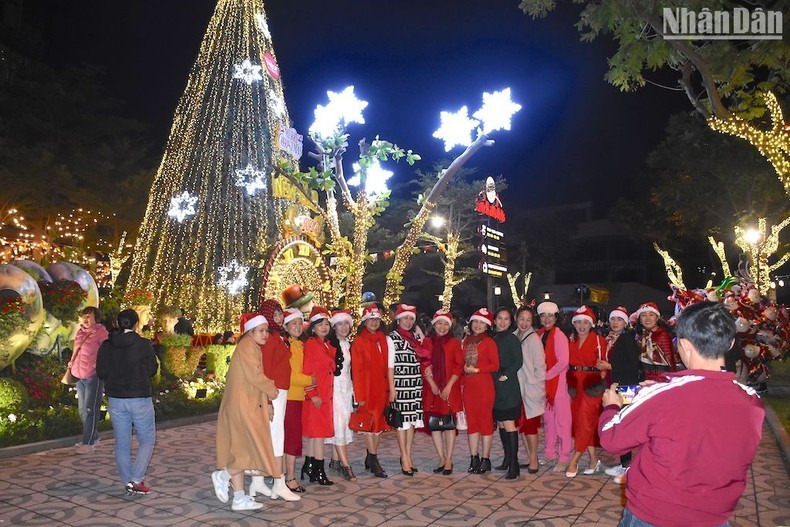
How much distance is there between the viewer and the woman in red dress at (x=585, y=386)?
714cm

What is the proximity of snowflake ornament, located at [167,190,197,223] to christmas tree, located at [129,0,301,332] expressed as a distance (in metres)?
0.04

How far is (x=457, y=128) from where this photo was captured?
45.9 feet

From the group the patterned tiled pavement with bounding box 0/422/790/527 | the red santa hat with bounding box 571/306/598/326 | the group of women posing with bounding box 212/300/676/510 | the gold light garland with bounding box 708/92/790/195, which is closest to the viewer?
the patterned tiled pavement with bounding box 0/422/790/527

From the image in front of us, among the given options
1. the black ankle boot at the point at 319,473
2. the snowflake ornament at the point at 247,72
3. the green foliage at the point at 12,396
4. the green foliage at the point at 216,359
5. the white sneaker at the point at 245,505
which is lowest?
the white sneaker at the point at 245,505

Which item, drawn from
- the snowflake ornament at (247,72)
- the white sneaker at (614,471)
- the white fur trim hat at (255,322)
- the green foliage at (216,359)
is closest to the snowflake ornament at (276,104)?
the snowflake ornament at (247,72)

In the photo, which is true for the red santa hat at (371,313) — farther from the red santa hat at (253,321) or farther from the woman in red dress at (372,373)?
the red santa hat at (253,321)

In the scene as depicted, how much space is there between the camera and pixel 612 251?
44094mm

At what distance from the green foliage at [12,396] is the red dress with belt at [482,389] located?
19.7ft

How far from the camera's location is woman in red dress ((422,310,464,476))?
284 inches

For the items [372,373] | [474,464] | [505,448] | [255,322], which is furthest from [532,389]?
[255,322]

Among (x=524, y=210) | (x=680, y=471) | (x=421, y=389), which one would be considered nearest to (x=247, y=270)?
(x=421, y=389)

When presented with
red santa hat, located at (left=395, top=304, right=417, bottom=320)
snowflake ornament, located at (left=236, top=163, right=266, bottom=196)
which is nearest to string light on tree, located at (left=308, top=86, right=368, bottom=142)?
red santa hat, located at (left=395, top=304, right=417, bottom=320)

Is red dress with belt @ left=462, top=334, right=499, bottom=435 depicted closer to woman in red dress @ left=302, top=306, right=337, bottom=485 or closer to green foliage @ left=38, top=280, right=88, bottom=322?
woman in red dress @ left=302, top=306, right=337, bottom=485

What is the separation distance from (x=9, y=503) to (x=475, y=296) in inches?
1551
